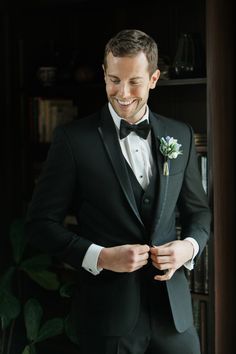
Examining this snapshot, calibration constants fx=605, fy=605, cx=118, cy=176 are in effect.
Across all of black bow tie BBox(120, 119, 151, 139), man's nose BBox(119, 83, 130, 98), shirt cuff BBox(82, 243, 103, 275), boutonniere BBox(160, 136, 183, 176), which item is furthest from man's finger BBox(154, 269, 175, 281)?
man's nose BBox(119, 83, 130, 98)

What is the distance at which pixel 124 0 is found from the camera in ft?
9.35

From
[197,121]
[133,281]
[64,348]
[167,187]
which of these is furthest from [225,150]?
[64,348]

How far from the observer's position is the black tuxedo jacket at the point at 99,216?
6.91ft

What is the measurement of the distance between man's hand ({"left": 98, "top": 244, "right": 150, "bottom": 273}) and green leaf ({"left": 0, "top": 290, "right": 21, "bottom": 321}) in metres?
0.77

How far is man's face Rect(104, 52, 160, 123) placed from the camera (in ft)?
6.86

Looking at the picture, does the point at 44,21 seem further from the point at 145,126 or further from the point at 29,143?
the point at 145,126

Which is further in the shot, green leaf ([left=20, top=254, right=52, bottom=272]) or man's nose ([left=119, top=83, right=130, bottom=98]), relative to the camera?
green leaf ([left=20, top=254, right=52, bottom=272])

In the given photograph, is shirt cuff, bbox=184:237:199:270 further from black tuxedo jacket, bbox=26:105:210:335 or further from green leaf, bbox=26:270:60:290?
green leaf, bbox=26:270:60:290

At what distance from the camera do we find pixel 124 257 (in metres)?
2.03

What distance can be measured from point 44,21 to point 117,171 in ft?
4.31

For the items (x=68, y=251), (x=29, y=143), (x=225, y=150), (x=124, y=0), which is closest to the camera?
(x=68, y=251)

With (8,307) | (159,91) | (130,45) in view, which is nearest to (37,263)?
(8,307)

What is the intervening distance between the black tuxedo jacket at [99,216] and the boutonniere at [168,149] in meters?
0.02

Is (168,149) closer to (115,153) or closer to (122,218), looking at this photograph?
(115,153)
